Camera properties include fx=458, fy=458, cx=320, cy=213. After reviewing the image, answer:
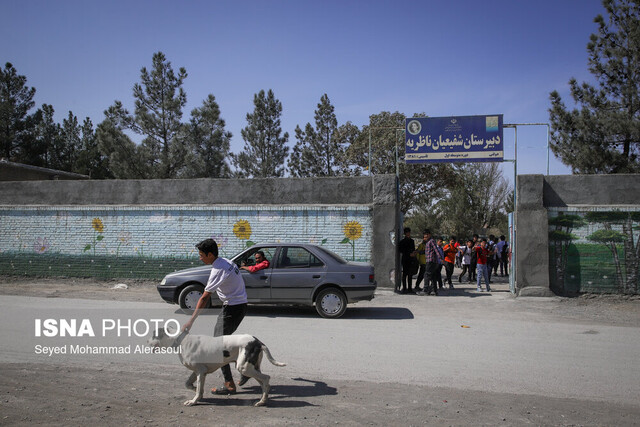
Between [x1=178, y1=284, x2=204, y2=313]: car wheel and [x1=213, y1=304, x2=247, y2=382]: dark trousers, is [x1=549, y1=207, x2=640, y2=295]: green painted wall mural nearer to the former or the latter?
[x1=178, y1=284, x2=204, y2=313]: car wheel

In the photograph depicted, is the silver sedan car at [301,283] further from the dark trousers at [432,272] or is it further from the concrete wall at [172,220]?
the concrete wall at [172,220]

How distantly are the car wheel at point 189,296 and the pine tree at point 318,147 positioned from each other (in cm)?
3069

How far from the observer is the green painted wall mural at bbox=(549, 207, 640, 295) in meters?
11.6

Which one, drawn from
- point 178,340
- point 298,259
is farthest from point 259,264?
point 178,340

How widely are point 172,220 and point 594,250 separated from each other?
11953mm

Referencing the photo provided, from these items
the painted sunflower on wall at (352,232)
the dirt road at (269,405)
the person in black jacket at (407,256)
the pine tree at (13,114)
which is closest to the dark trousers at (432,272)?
the person in black jacket at (407,256)

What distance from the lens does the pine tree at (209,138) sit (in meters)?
32.0

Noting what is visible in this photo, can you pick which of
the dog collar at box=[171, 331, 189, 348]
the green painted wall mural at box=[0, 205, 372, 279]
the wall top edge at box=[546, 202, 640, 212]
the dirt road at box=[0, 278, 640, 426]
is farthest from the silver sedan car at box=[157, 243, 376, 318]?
the wall top edge at box=[546, 202, 640, 212]

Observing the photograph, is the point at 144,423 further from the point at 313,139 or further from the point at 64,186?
the point at 313,139

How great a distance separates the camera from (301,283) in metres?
9.30

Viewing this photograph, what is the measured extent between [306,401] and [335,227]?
8.81 m

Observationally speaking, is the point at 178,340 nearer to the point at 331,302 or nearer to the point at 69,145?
the point at 331,302

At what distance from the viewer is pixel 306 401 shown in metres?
4.70

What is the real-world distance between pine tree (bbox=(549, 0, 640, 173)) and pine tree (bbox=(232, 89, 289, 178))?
25122 mm
